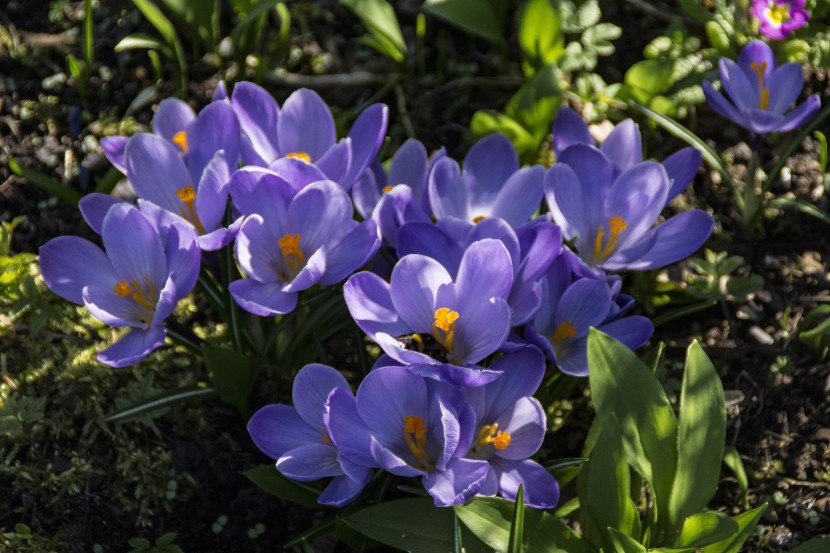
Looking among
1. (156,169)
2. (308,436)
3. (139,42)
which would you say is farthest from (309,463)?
(139,42)

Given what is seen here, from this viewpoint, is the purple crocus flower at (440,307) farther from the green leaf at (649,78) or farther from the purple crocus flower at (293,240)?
the green leaf at (649,78)

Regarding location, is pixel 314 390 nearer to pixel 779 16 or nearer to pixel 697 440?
pixel 697 440

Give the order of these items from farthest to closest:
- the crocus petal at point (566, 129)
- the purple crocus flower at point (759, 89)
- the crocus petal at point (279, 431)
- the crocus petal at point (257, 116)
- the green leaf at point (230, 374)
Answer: the purple crocus flower at point (759, 89)
the crocus petal at point (566, 129)
the crocus petal at point (257, 116)
the green leaf at point (230, 374)
the crocus petal at point (279, 431)

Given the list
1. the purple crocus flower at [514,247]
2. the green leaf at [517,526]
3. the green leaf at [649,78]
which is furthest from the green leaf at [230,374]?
the green leaf at [649,78]

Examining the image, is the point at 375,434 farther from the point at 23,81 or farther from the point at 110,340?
the point at 23,81

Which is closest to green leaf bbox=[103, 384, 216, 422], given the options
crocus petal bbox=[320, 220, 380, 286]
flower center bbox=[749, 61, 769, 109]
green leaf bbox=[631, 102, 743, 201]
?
crocus petal bbox=[320, 220, 380, 286]
